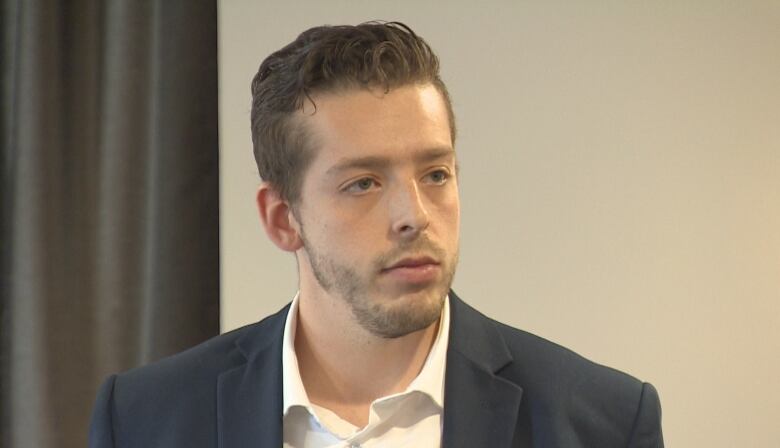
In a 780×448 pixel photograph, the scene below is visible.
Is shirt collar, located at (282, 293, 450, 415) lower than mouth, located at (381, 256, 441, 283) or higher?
lower

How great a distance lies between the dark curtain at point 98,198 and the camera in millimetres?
2637

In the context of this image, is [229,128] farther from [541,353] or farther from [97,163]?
[541,353]

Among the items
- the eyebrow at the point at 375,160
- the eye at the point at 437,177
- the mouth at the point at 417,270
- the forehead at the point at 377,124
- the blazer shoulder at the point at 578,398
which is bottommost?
the blazer shoulder at the point at 578,398

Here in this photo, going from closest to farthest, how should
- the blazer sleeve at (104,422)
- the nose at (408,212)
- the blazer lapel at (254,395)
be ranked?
1. the nose at (408,212)
2. the blazer lapel at (254,395)
3. the blazer sleeve at (104,422)

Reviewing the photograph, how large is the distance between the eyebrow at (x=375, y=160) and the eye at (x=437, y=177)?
0.02m

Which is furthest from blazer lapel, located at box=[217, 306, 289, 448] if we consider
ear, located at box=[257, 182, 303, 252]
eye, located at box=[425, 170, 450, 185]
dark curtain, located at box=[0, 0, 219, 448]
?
dark curtain, located at box=[0, 0, 219, 448]

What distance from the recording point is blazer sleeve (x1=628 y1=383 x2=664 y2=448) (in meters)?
1.55

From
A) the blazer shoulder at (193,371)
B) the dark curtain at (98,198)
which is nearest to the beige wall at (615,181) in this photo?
the dark curtain at (98,198)

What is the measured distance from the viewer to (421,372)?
159cm

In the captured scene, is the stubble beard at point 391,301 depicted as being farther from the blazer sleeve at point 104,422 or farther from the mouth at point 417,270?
the blazer sleeve at point 104,422

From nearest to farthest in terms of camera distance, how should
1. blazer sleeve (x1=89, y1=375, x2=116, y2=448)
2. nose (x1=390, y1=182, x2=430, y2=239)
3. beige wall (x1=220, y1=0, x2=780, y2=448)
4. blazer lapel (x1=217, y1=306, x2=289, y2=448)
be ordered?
nose (x1=390, y1=182, x2=430, y2=239)
blazer lapel (x1=217, y1=306, x2=289, y2=448)
blazer sleeve (x1=89, y1=375, x2=116, y2=448)
beige wall (x1=220, y1=0, x2=780, y2=448)

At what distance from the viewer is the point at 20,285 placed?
2.64 m

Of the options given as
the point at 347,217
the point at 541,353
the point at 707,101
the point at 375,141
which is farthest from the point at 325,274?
the point at 707,101

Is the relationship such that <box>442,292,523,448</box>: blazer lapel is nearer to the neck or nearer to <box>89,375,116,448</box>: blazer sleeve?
the neck
